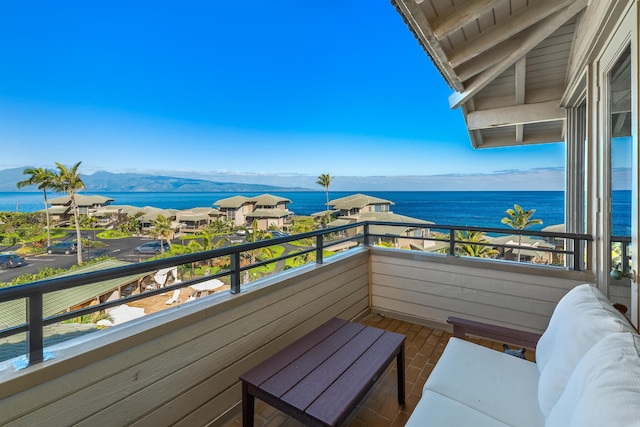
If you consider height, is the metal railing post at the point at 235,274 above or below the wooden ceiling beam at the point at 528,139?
below

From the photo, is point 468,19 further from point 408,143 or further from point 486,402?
point 408,143

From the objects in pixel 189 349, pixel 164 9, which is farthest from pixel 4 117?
pixel 189 349

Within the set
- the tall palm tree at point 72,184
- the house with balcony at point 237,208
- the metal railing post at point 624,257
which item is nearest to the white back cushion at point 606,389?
the metal railing post at point 624,257

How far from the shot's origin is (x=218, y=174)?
31234 mm

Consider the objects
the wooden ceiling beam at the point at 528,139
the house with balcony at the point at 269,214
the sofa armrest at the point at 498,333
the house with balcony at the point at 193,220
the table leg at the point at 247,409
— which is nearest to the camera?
the table leg at the point at 247,409

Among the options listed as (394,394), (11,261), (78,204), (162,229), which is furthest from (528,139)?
(162,229)

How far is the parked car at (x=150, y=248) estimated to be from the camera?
1952cm

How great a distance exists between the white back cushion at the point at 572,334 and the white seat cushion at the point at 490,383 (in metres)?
0.09

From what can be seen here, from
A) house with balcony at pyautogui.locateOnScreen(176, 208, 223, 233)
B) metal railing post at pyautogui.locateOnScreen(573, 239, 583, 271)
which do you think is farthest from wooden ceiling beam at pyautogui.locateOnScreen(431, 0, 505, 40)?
house with balcony at pyautogui.locateOnScreen(176, 208, 223, 233)

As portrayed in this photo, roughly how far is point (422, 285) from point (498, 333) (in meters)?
1.27

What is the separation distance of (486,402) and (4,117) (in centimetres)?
2272

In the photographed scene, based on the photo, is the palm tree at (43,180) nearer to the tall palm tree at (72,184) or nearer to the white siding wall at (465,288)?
the tall palm tree at (72,184)

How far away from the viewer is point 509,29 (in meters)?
2.08

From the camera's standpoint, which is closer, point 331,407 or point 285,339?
point 331,407
